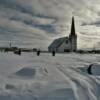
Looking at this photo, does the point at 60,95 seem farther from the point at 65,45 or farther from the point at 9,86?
the point at 65,45

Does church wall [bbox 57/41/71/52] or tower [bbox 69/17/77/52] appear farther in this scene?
tower [bbox 69/17/77/52]

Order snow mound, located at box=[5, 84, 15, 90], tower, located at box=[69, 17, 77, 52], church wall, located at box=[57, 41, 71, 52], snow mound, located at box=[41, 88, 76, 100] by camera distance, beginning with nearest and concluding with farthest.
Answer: snow mound, located at box=[41, 88, 76, 100], snow mound, located at box=[5, 84, 15, 90], church wall, located at box=[57, 41, 71, 52], tower, located at box=[69, 17, 77, 52]

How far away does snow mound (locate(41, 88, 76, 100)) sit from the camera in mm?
5219

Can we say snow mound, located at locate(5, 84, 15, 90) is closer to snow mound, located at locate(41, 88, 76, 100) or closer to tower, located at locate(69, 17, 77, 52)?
snow mound, located at locate(41, 88, 76, 100)

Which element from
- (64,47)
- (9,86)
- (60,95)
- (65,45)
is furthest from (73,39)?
(60,95)

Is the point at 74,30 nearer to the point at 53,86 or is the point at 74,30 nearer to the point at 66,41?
the point at 66,41

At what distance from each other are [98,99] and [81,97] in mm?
434

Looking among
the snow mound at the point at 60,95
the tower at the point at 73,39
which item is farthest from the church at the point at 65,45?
the snow mound at the point at 60,95

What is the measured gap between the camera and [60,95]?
5398mm

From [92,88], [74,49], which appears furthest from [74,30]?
[92,88]

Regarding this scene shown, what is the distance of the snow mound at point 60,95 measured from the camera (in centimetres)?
522

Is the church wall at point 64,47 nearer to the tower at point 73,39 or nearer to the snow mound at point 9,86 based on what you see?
the tower at point 73,39

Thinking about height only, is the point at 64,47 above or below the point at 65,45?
below

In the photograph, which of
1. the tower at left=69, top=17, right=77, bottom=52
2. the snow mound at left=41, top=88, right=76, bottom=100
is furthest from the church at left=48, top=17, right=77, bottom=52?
the snow mound at left=41, top=88, right=76, bottom=100
